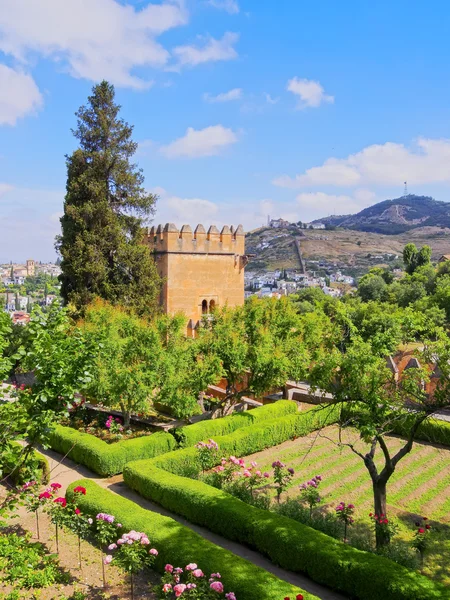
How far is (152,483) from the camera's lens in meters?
12.6

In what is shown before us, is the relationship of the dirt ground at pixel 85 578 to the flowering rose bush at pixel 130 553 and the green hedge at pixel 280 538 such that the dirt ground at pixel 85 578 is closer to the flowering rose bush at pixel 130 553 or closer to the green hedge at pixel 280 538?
the flowering rose bush at pixel 130 553

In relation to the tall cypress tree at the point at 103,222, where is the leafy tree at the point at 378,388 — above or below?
below

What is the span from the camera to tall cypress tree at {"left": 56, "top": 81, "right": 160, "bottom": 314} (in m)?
22.5

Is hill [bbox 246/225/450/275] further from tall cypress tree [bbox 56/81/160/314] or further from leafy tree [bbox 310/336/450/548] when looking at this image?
leafy tree [bbox 310/336/450/548]

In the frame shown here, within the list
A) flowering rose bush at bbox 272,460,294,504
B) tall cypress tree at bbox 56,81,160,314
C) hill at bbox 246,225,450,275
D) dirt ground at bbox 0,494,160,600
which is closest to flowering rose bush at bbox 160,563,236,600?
dirt ground at bbox 0,494,160,600

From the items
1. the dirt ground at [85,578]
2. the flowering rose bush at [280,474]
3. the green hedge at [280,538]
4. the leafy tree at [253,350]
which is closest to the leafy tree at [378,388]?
the green hedge at [280,538]

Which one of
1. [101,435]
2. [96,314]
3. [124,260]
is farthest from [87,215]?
[101,435]

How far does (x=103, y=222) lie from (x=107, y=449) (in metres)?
11.9

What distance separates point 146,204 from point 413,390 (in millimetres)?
18226

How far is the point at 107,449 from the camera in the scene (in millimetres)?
14539

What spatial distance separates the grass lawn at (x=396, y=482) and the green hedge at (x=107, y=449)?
318 cm

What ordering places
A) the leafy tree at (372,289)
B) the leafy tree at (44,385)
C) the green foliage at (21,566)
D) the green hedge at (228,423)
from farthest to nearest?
the leafy tree at (372,289)
the green hedge at (228,423)
the green foliage at (21,566)
the leafy tree at (44,385)

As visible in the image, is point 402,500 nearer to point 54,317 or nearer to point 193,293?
point 54,317

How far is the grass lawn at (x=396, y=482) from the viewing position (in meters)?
11.4
